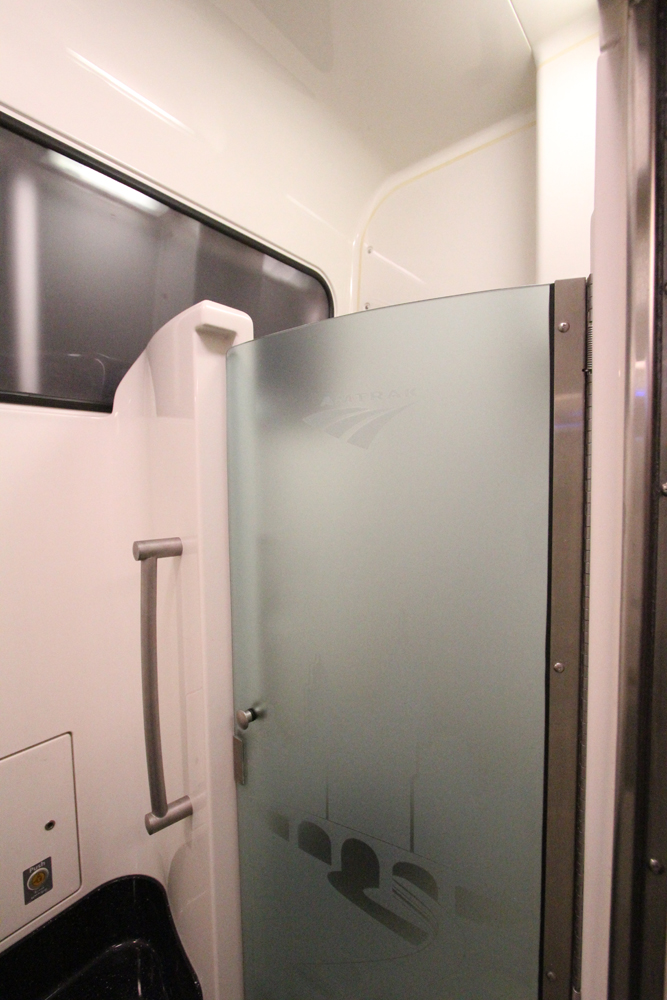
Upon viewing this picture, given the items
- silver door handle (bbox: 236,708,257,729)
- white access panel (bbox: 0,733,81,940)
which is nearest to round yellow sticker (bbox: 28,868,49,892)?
white access panel (bbox: 0,733,81,940)

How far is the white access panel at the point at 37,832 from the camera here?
0.85 m

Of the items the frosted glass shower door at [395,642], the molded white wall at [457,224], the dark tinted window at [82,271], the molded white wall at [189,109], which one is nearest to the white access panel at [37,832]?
the frosted glass shower door at [395,642]

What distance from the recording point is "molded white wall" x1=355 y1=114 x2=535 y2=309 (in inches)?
50.9

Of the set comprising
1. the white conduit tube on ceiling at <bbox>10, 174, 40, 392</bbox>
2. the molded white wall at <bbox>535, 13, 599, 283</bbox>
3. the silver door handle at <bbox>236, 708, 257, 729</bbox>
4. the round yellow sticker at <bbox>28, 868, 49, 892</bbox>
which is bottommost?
the round yellow sticker at <bbox>28, 868, 49, 892</bbox>

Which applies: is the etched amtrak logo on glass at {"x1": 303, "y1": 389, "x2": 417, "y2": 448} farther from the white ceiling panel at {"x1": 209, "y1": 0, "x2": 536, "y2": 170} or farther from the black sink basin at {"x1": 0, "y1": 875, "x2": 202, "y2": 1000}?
the black sink basin at {"x1": 0, "y1": 875, "x2": 202, "y2": 1000}

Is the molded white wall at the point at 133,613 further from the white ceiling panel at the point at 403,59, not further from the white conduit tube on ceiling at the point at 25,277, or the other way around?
the white ceiling panel at the point at 403,59

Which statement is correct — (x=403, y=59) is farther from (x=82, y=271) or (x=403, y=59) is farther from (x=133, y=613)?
(x=133, y=613)

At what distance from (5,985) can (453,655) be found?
1179 mm

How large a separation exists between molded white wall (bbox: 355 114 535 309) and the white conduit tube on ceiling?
1.11m

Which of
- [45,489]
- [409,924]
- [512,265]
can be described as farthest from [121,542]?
[512,265]

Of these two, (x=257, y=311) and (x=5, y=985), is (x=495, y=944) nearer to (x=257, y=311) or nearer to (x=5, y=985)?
(x=5, y=985)

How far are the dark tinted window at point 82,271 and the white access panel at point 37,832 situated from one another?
0.80 meters

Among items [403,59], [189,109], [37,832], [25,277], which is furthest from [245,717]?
[403,59]

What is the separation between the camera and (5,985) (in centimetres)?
84
